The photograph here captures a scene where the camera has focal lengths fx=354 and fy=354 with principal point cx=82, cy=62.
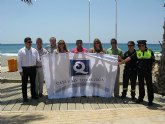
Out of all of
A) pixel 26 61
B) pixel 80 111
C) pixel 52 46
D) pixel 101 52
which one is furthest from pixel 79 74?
pixel 80 111

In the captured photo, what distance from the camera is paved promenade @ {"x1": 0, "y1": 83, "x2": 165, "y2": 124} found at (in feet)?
26.7

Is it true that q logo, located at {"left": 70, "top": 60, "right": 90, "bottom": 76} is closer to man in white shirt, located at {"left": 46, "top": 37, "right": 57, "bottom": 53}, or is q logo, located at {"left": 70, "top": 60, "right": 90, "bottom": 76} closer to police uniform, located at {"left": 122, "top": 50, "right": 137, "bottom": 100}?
man in white shirt, located at {"left": 46, "top": 37, "right": 57, "bottom": 53}

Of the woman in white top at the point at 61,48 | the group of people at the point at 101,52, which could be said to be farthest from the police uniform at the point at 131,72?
the woman in white top at the point at 61,48

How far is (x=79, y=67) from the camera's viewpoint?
11039 millimetres

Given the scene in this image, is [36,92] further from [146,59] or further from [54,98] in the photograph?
[146,59]

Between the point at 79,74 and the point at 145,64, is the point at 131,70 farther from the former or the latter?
the point at 79,74

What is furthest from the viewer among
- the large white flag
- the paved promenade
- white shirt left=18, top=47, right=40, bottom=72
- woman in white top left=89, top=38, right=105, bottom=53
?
the large white flag

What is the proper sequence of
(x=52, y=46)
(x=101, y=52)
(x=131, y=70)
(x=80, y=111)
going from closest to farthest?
(x=80, y=111) → (x=131, y=70) → (x=101, y=52) → (x=52, y=46)

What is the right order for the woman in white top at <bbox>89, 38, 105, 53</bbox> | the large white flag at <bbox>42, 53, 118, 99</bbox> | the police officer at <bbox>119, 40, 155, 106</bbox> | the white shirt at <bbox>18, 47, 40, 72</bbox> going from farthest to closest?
1. the large white flag at <bbox>42, 53, 118, 99</bbox>
2. the woman in white top at <bbox>89, 38, 105, 53</bbox>
3. the white shirt at <bbox>18, 47, 40, 72</bbox>
4. the police officer at <bbox>119, 40, 155, 106</bbox>

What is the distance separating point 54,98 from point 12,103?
4.41ft

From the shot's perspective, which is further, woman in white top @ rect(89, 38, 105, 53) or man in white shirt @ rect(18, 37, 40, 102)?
woman in white top @ rect(89, 38, 105, 53)

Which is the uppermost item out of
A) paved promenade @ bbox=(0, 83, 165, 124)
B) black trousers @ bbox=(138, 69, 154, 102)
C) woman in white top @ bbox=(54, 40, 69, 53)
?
woman in white top @ bbox=(54, 40, 69, 53)

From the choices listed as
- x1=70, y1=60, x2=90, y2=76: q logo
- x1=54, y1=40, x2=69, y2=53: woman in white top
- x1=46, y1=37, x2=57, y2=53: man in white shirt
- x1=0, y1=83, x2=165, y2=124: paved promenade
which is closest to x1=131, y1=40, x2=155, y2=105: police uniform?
x1=0, y1=83, x2=165, y2=124: paved promenade

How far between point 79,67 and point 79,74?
0.72ft
